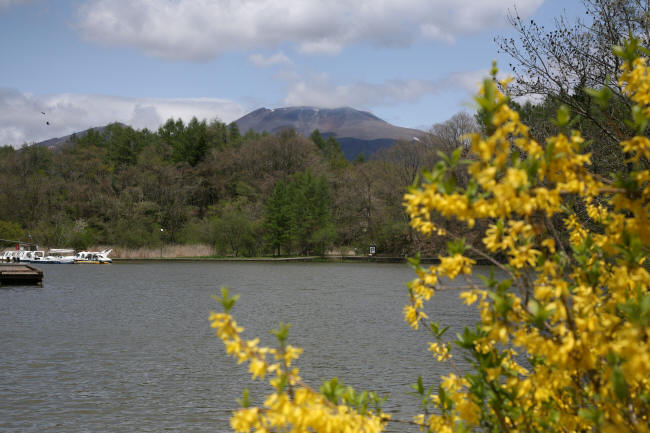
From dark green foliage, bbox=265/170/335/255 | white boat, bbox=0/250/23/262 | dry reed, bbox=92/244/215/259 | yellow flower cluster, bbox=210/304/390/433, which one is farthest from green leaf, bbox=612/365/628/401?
dry reed, bbox=92/244/215/259

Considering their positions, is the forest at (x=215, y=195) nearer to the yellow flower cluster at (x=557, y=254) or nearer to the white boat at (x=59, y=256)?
the white boat at (x=59, y=256)

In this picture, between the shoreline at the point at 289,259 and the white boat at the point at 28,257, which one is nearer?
the white boat at the point at 28,257

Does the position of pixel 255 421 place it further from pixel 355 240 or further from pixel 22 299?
pixel 355 240

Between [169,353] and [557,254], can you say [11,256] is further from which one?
[557,254]

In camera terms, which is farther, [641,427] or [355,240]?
[355,240]

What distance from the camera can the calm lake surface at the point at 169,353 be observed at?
9078mm

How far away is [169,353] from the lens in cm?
1348

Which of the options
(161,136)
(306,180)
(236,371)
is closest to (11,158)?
(161,136)

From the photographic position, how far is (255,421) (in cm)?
268

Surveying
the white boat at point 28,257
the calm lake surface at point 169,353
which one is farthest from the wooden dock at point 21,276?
the white boat at point 28,257

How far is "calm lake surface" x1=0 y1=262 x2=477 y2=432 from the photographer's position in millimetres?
9078

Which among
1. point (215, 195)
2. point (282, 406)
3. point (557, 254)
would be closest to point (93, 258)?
point (215, 195)

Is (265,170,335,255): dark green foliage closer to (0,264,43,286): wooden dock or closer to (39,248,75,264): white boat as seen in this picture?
(39,248,75,264): white boat

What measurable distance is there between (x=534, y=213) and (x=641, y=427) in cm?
104
